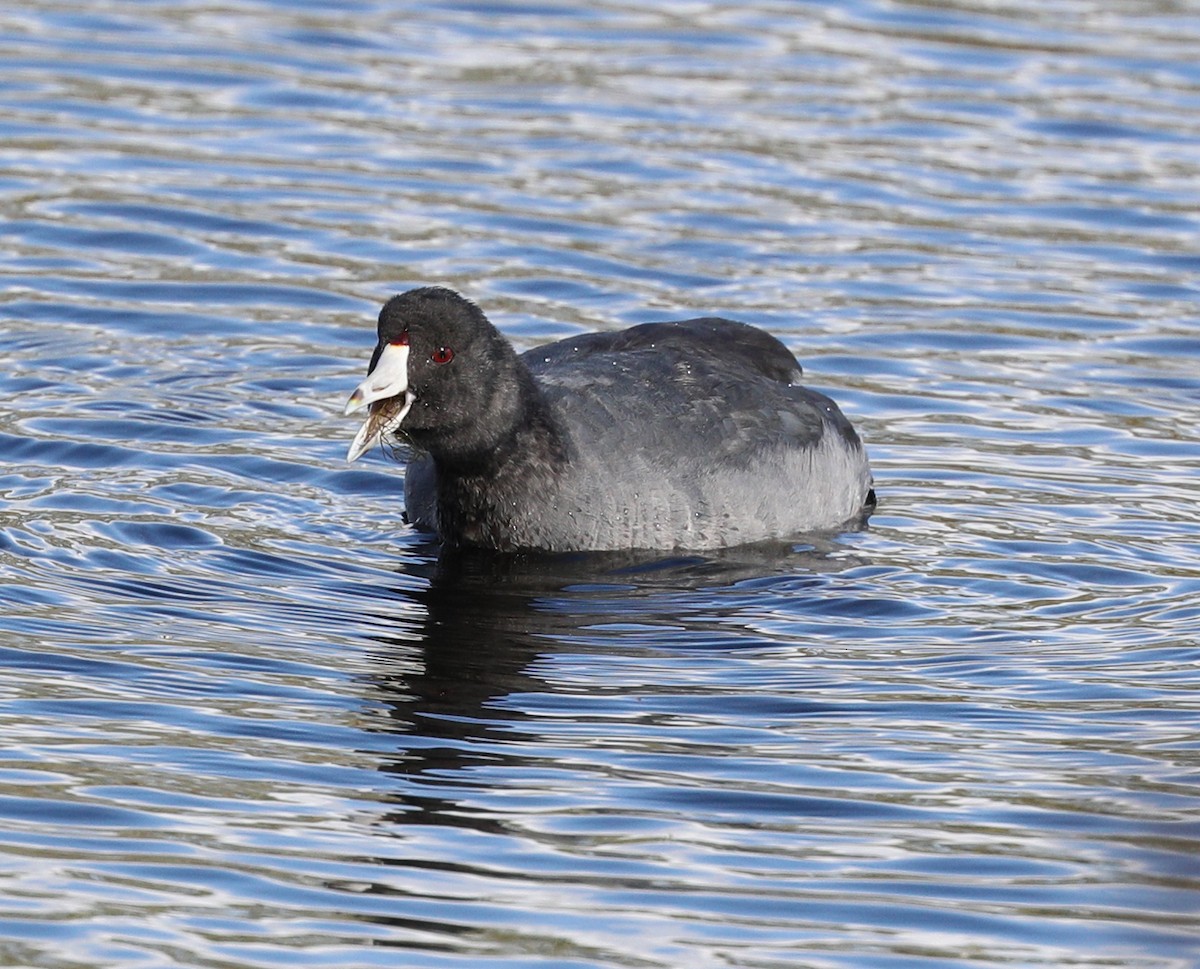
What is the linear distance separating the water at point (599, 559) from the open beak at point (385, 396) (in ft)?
1.72

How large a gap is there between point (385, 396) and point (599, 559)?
1.07 metres

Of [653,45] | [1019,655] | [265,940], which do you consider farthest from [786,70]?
[265,940]

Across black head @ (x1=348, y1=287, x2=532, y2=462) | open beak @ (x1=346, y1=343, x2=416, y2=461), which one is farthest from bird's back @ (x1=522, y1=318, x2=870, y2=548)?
open beak @ (x1=346, y1=343, x2=416, y2=461)

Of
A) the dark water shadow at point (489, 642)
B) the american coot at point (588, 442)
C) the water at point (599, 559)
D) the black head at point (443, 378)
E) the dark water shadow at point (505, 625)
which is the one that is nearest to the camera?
the water at point (599, 559)

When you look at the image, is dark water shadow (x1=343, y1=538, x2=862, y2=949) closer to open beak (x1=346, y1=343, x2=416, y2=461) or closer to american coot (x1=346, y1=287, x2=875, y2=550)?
american coot (x1=346, y1=287, x2=875, y2=550)

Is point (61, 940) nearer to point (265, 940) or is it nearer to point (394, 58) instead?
point (265, 940)

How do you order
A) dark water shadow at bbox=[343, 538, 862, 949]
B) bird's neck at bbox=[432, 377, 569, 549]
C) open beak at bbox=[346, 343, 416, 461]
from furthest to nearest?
1. bird's neck at bbox=[432, 377, 569, 549]
2. open beak at bbox=[346, 343, 416, 461]
3. dark water shadow at bbox=[343, 538, 862, 949]

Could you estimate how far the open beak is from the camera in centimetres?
845

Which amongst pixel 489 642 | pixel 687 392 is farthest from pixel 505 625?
pixel 687 392

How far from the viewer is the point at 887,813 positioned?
20.9ft

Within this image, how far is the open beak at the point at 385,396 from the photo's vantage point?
8445 millimetres

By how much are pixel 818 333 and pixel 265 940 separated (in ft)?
23.6

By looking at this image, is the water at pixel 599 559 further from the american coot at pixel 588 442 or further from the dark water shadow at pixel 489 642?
the american coot at pixel 588 442

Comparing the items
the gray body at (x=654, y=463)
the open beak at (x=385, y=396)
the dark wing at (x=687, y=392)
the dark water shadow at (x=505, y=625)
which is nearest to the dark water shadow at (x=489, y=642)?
the dark water shadow at (x=505, y=625)
